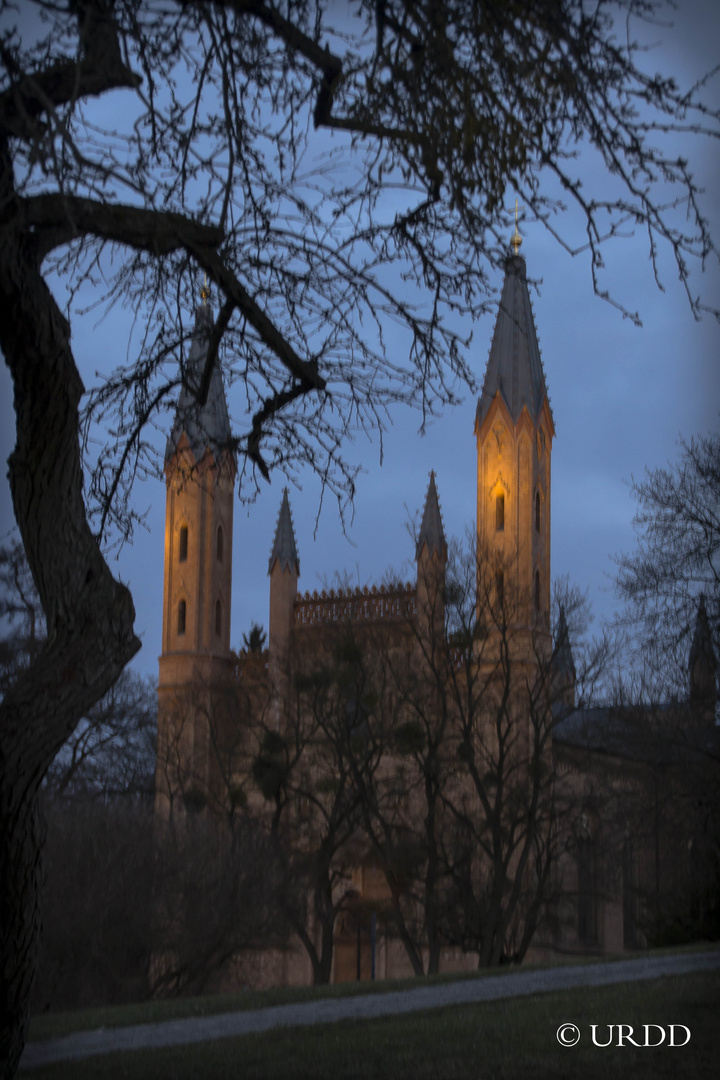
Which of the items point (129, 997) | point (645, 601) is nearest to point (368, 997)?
point (129, 997)

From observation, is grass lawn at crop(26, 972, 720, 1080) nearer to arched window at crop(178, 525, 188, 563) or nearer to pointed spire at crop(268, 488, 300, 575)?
pointed spire at crop(268, 488, 300, 575)

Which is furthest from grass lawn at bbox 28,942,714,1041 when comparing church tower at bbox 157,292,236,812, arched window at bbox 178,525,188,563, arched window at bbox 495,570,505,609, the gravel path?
arched window at bbox 178,525,188,563

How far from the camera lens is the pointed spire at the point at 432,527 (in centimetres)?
4331

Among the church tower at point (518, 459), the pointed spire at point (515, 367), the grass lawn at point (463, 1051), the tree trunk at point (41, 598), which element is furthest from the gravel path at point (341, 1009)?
the pointed spire at point (515, 367)

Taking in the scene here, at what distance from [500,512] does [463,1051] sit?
36.7 metres

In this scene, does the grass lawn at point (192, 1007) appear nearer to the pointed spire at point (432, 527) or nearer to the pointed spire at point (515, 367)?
the pointed spire at point (432, 527)

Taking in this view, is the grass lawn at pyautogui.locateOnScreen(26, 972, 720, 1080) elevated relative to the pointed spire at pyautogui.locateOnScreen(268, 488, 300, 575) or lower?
lower

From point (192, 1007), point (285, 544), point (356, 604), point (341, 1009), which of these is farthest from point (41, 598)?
point (285, 544)

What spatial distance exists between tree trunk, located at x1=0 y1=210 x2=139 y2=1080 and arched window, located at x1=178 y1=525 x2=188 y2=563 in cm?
4251

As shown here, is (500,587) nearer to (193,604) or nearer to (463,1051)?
(193,604)

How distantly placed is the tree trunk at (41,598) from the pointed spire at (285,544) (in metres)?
40.2

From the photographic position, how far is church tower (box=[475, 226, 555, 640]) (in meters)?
43.1

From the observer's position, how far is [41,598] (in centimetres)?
575

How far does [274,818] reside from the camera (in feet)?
103
